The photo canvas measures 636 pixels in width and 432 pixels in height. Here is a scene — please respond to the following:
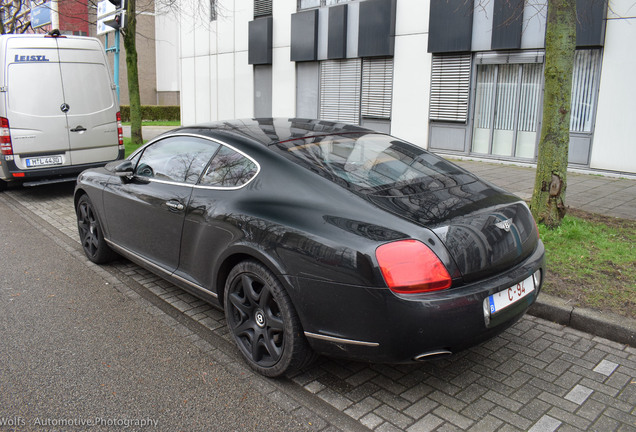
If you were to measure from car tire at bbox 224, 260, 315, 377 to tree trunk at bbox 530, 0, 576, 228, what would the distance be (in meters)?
3.79

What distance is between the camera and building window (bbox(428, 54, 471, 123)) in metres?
12.7

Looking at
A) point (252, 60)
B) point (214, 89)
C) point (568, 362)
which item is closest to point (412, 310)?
point (568, 362)

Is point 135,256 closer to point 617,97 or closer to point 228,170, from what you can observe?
point 228,170

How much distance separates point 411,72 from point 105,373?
12012mm

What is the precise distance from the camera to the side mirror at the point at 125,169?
15.3ft

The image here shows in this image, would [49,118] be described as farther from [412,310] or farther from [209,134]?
[412,310]

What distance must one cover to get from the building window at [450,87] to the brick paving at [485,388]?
9.60 meters

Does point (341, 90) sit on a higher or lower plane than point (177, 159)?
higher

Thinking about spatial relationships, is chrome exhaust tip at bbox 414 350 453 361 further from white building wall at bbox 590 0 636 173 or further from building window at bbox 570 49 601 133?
building window at bbox 570 49 601 133

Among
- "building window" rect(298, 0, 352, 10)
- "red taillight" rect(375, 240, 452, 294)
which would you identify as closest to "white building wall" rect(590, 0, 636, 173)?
"building window" rect(298, 0, 352, 10)

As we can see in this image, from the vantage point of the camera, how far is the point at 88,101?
899 cm

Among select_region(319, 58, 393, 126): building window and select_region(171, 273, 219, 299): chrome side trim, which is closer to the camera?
select_region(171, 273, 219, 299): chrome side trim

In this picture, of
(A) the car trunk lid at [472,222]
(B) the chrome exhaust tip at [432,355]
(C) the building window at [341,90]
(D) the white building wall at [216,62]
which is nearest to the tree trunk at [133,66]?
(D) the white building wall at [216,62]

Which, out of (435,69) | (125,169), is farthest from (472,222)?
(435,69)
